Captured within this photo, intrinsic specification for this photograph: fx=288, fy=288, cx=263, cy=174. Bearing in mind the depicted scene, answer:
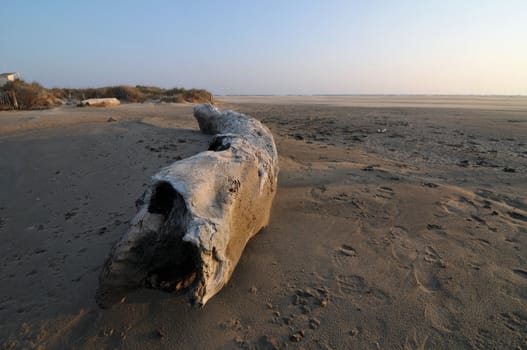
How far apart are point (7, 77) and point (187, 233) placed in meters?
20.6

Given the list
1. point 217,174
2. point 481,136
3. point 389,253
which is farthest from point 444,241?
point 481,136

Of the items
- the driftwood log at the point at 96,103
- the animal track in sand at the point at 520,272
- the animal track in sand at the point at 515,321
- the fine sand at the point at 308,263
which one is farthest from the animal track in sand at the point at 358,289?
the driftwood log at the point at 96,103

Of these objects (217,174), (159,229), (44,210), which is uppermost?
(217,174)

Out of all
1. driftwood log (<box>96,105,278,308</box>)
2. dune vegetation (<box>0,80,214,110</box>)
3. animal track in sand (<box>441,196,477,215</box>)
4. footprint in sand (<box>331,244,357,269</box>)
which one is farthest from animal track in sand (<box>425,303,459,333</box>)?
dune vegetation (<box>0,80,214,110</box>)

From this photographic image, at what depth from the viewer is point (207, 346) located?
5.42ft

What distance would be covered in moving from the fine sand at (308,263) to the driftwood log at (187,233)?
0.66 feet

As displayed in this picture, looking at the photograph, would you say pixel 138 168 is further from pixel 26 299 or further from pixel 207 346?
pixel 207 346

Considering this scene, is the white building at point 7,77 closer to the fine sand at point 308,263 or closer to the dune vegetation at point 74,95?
the dune vegetation at point 74,95

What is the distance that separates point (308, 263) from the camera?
2367 mm

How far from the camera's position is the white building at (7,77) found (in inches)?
585

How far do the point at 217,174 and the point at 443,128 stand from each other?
9.64 m

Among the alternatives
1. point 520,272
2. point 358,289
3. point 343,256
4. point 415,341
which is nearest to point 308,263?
point 343,256

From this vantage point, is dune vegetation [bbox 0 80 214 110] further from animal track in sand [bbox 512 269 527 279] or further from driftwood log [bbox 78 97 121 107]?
animal track in sand [bbox 512 269 527 279]

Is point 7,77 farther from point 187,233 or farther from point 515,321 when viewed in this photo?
point 515,321
